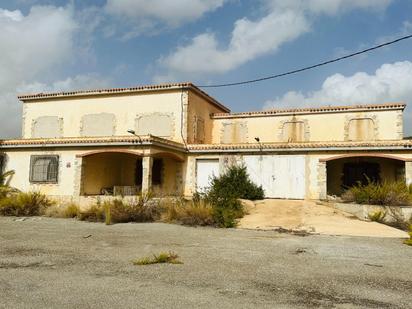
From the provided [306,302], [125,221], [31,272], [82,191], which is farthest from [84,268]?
[82,191]

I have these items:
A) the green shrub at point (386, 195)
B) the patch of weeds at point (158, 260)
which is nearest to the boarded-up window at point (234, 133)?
the green shrub at point (386, 195)

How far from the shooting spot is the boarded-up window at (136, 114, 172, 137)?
2131 centimetres

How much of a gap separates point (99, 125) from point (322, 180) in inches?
505

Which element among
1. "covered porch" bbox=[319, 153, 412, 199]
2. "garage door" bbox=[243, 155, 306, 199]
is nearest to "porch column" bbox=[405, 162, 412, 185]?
"covered porch" bbox=[319, 153, 412, 199]

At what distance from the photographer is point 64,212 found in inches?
600

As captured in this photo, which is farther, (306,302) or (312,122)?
(312,122)

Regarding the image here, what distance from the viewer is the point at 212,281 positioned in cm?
593

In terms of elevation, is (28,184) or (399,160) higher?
(399,160)

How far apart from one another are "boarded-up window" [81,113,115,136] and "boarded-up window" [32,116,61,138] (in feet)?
Result: 6.20

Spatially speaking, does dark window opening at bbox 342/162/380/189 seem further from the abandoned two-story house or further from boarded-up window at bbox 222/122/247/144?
boarded-up window at bbox 222/122/247/144

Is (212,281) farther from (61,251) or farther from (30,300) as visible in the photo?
(61,251)

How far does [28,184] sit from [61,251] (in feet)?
41.9

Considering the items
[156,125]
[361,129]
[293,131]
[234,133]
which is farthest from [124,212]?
[361,129]


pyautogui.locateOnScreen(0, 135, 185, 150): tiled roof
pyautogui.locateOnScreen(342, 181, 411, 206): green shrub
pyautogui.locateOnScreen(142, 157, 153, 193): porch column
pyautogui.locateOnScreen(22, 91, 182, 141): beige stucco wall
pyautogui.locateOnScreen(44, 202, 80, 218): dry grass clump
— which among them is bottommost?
pyautogui.locateOnScreen(44, 202, 80, 218): dry grass clump
